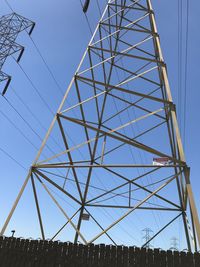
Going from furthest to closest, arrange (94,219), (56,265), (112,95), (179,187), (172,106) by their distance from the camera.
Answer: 1. (112,95)
2. (94,219)
3. (179,187)
4. (172,106)
5. (56,265)

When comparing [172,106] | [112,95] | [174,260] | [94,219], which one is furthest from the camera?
[112,95]

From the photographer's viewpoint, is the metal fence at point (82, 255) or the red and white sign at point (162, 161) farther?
the red and white sign at point (162, 161)

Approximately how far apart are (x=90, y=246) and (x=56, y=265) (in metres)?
1.00

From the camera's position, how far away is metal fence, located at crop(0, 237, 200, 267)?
712cm

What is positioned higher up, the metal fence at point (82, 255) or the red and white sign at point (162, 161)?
the red and white sign at point (162, 161)

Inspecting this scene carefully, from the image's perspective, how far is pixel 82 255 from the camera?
25.0 ft

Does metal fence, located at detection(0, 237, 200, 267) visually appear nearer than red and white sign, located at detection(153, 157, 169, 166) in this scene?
Yes

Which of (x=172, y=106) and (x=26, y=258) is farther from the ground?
(x=172, y=106)

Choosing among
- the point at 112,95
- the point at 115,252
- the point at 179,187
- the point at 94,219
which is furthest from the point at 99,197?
the point at 115,252

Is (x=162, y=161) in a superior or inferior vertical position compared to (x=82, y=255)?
superior

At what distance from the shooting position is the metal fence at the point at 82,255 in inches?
280

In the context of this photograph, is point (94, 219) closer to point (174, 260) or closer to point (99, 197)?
point (99, 197)

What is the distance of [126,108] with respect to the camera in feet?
42.7

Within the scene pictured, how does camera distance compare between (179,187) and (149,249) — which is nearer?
(149,249)
